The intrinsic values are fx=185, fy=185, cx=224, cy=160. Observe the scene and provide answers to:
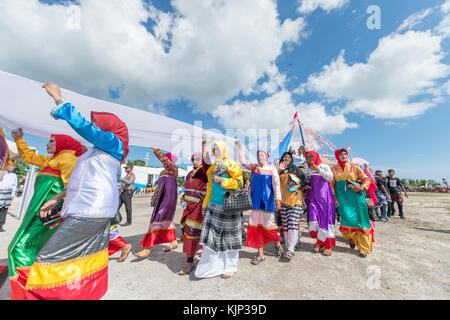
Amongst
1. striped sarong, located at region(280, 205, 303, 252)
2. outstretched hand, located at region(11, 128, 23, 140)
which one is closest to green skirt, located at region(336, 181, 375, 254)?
striped sarong, located at region(280, 205, 303, 252)

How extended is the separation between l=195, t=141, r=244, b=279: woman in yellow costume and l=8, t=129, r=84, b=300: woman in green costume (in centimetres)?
177

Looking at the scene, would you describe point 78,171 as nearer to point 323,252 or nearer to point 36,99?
point 36,99

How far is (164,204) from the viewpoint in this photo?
11.7 feet

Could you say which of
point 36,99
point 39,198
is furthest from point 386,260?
point 36,99

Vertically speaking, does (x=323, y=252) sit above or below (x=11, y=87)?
below

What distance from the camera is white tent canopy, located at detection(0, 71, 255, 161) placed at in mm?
2461

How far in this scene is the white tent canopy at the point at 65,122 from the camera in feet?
8.07

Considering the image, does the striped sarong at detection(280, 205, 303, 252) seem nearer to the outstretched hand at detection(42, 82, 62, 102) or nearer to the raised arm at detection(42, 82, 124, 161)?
the raised arm at detection(42, 82, 124, 161)

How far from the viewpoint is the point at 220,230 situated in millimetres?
2619

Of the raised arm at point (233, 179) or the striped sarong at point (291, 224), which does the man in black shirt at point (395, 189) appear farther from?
the raised arm at point (233, 179)

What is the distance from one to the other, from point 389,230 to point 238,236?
17.4ft

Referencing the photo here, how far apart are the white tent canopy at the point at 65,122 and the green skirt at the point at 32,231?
4.05 ft

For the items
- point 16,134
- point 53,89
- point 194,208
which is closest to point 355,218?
point 194,208

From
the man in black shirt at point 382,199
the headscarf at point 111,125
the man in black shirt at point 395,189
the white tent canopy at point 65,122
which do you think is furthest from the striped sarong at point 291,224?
the man in black shirt at point 395,189
